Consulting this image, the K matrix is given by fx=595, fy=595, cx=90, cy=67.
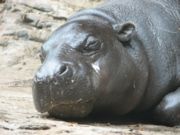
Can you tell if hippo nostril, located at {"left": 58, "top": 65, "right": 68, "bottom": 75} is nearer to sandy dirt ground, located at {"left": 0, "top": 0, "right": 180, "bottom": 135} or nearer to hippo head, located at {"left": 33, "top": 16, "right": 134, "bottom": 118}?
hippo head, located at {"left": 33, "top": 16, "right": 134, "bottom": 118}

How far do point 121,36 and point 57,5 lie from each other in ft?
12.9

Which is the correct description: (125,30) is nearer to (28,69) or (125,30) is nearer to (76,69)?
(76,69)

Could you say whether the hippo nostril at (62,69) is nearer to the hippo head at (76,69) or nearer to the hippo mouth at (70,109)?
the hippo head at (76,69)

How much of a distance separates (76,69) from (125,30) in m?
0.69

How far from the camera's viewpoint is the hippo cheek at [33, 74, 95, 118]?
162 inches

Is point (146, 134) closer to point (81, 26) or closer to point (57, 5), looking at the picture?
point (81, 26)

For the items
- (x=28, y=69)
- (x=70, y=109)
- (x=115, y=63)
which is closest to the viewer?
(x=70, y=109)

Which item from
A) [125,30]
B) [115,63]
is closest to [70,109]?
[115,63]

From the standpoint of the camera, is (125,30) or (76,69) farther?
(125,30)

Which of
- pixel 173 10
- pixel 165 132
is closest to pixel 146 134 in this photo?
pixel 165 132

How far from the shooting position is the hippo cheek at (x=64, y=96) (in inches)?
162

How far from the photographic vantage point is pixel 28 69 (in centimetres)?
737

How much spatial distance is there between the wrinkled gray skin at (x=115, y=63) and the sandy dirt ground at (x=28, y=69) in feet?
0.58

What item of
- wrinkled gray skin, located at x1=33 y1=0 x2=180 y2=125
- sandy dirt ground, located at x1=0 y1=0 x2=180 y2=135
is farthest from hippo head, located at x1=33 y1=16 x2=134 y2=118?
sandy dirt ground, located at x1=0 y1=0 x2=180 y2=135
